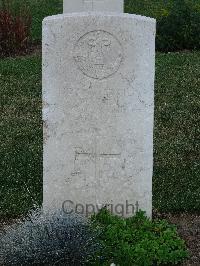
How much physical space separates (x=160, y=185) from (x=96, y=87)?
65.8 inches

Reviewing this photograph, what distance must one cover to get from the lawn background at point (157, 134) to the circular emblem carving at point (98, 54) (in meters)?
1.49

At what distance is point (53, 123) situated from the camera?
5.34 meters

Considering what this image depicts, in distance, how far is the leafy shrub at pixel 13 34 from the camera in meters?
12.1

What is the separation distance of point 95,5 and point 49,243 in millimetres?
5071

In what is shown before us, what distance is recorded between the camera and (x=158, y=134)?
8.11 m

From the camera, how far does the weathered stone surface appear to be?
9336mm

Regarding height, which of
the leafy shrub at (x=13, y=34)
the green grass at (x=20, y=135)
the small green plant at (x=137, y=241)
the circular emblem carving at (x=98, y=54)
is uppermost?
the leafy shrub at (x=13, y=34)

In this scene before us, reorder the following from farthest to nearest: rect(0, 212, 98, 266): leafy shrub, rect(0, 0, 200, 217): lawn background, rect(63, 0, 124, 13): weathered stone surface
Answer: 1. rect(63, 0, 124, 13): weathered stone surface
2. rect(0, 0, 200, 217): lawn background
3. rect(0, 212, 98, 266): leafy shrub

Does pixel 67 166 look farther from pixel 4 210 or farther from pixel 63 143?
pixel 4 210

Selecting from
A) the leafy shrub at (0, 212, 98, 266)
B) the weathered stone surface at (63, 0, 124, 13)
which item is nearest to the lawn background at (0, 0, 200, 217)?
the leafy shrub at (0, 212, 98, 266)

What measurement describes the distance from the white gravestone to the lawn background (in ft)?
2.50

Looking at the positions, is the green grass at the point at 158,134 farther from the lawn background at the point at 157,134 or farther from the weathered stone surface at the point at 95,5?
the weathered stone surface at the point at 95,5

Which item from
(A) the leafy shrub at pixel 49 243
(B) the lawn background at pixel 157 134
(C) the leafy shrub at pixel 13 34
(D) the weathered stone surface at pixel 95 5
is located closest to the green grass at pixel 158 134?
(B) the lawn background at pixel 157 134

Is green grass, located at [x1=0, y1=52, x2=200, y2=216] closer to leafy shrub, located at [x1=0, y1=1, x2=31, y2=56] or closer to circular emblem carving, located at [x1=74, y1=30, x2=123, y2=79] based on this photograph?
leafy shrub, located at [x1=0, y1=1, x2=31, y2=56]
